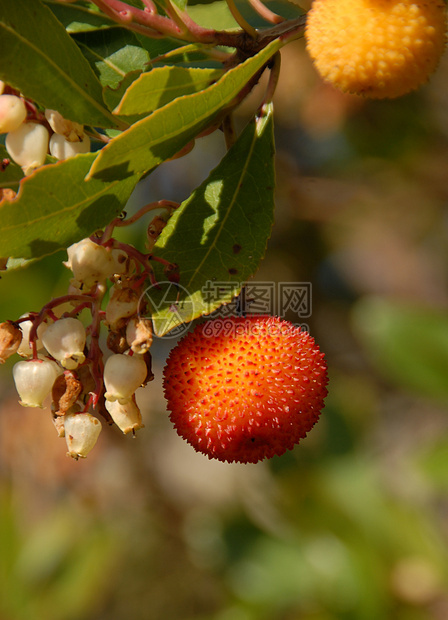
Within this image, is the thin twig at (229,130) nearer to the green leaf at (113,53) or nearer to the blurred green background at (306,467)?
the green leaf at (113,53)

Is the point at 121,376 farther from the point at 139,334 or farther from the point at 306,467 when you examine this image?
the point at 306,467

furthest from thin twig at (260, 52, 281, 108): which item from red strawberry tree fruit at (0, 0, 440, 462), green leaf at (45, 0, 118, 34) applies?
green leaf at (45, 0, 118, 34)

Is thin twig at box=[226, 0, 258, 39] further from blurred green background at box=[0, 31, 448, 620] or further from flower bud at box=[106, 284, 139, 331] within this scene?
blurred green background at box=[0, 31, 448, 620]

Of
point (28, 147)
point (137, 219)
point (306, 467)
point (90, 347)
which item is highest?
point (28, 147)

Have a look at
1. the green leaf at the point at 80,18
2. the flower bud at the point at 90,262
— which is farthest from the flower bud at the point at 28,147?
the green leaf at the point at 80,18

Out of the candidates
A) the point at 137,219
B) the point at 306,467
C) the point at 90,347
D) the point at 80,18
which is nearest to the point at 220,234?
the point at 137,219
